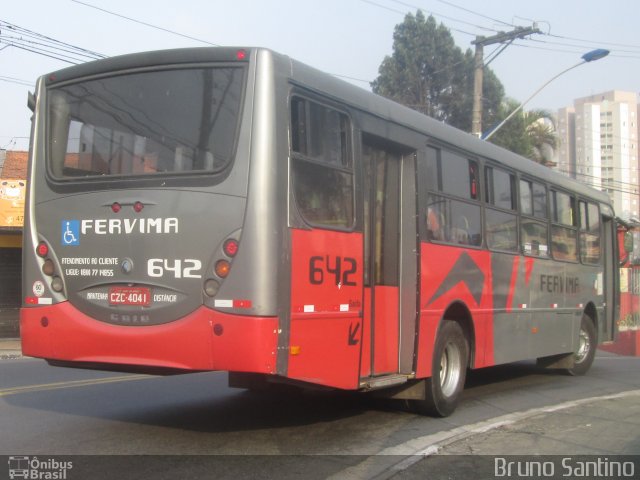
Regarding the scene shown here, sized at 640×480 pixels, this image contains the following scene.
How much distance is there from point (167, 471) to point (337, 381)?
1.61 m

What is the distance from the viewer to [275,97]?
582 cm

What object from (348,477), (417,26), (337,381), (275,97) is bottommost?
(348,477)

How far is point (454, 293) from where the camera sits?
8.35 metres

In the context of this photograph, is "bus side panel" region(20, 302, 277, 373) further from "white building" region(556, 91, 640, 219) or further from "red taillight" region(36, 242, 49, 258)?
"white building" region(556, 91, 640, 219)

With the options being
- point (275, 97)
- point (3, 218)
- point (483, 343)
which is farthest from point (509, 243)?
point (3, 218)

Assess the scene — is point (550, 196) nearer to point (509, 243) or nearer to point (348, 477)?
point (509, 243)

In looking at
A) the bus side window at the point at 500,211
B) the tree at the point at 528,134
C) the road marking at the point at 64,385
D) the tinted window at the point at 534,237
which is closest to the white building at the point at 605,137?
the tree at the point at 528,134

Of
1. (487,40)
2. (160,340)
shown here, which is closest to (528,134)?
(487,40)

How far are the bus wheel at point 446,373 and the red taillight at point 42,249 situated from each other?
413 centimetres

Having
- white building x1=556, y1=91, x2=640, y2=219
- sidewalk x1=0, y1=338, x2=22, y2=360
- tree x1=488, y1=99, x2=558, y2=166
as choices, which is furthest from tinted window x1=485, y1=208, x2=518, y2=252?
white building x1=556, y1=91, x2=640, y2=219

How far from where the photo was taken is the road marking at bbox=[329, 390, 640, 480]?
5746 millimetres

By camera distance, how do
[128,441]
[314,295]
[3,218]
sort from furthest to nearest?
[3,218], [128,441], [314,295]

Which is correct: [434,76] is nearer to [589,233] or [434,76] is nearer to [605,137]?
[589,233]

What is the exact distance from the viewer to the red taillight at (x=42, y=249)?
253 inches
